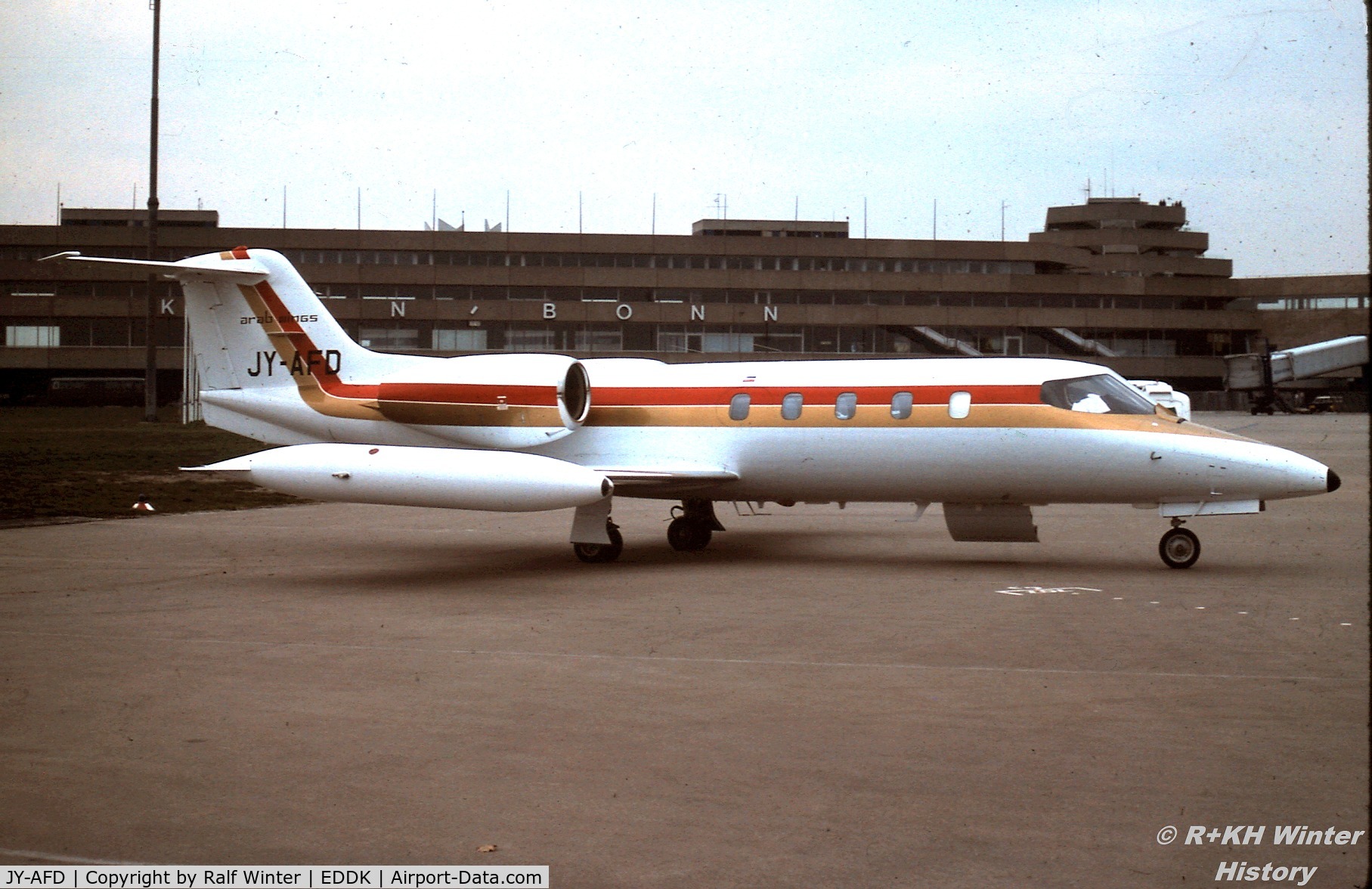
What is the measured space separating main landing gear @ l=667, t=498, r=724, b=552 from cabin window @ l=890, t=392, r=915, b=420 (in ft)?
9.95

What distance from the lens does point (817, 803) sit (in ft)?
20.7

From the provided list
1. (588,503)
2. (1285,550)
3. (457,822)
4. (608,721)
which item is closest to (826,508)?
(1285,550)

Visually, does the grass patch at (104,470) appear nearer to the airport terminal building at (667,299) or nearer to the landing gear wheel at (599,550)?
the landing gear wheel at (599,550)

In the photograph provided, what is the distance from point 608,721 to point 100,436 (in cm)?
3341

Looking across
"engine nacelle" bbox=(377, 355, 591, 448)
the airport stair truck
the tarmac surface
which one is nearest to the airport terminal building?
the airport stair truck

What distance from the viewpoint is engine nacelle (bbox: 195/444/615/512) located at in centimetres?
1444

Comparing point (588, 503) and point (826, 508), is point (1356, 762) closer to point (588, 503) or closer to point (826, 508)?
point (588, 503)

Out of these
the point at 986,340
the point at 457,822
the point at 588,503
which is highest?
the point at 986,340

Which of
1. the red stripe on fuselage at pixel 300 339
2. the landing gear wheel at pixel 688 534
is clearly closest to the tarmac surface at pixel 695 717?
the landing gear wheel at pixel 688 534

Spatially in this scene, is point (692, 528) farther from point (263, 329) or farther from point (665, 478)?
point (263, 329)

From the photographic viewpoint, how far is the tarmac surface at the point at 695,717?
18.8 feet

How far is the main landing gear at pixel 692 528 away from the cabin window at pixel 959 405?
3647 mm
